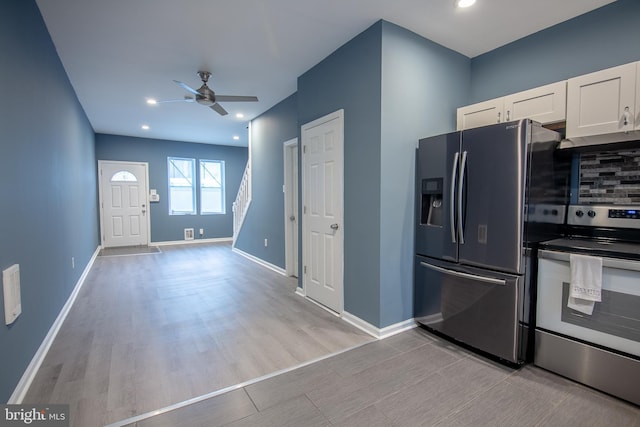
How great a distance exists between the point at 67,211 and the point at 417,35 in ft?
14.6

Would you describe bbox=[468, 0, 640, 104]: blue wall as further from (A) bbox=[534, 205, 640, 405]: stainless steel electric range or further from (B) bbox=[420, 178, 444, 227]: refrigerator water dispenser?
(B) bbox=[420, 178, 444, 227]: refrigerator water dispenser

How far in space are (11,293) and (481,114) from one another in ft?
12.7

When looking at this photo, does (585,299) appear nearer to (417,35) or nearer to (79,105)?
(417,35)

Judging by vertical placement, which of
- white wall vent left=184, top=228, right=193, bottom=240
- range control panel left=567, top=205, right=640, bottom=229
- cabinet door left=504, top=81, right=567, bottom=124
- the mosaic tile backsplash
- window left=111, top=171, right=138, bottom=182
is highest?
cabinet door left=504, top=81, right=567, bottom=124

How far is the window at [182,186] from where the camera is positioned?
26.0 ft

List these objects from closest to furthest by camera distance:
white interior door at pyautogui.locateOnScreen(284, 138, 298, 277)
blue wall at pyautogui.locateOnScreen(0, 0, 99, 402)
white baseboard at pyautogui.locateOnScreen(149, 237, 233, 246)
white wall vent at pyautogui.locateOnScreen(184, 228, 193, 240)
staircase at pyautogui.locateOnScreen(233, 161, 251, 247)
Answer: blue wall at pyautogui.locateOnScreen(0, 0, 99, 402) < white interior door at pyautogui.locateOnScreen(284, 138, 298, 277) < staircase at pyautogui.locateOnScreen(233, 161, 251, 247) < white baseboard at pyautogui.locateOnScreen(149, 237, 233, 246) < white wall vent at pyautogui.locateOnScreen(184, 228, 193, 240)

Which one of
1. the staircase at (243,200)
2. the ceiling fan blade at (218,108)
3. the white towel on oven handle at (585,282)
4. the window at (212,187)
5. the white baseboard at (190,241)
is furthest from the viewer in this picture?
the window at (212,187)

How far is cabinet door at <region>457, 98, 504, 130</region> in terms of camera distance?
2.76m

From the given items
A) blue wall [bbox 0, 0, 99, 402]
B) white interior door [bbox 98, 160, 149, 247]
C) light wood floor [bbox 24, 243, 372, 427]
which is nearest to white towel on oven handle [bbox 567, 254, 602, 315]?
light wood floor [bbox 24, 243, 372, 427]

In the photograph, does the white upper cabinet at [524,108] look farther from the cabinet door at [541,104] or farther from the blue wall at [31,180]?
the blue wall at [31,180]

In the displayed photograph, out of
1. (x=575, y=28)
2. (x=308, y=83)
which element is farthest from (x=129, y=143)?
(x=575, y=28)

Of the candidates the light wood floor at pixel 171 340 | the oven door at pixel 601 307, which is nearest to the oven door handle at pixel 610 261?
the oven door at pixel 601 307

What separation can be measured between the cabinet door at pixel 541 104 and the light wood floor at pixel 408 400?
1994 mm

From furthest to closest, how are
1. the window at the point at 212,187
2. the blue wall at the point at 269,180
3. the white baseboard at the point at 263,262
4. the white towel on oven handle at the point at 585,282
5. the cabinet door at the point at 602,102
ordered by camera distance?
the window at the point at 212,187
the white baseboard at the point at 263,262
the blue wall at the point at 269,180
the cabinet door at the point at 602,102
the white towel on oven handle at the point at 585,282
